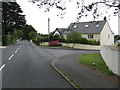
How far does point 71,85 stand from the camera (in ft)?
21.3

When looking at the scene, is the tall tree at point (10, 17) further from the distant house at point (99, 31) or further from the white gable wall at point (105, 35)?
the white gable wall at point (105, 35)

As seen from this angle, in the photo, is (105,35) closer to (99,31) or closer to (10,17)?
(99,31)

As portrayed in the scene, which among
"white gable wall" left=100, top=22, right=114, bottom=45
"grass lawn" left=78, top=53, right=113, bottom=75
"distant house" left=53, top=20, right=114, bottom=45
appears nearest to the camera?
"grass lawn" left=78, top=53, right=113, bottom=75

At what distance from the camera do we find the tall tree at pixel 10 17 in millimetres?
49219

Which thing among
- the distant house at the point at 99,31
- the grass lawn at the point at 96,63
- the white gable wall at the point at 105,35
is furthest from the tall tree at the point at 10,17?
the grass lawn at the point at 96,63

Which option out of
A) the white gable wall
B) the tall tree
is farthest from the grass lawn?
the tall tree

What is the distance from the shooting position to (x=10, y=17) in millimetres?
51031

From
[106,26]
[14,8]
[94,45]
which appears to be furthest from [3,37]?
[106,26]

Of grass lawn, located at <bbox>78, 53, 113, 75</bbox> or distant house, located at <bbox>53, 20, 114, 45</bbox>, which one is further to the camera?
distant house, located at <bbox>53, 20, 114, 45</bbox>

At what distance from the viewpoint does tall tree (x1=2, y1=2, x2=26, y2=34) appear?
4922cm

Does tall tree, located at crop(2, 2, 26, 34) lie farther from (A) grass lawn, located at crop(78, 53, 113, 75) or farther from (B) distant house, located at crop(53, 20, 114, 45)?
(A) grass lawn, located at crop(78, 53, 113, 75)

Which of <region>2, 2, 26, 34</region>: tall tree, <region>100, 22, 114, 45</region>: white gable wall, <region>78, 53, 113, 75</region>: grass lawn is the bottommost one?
<region>78, 53, 113, 75</region>: grass lawn

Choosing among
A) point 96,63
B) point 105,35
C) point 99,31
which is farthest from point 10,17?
point 96,63

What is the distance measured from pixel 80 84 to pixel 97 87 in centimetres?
68
